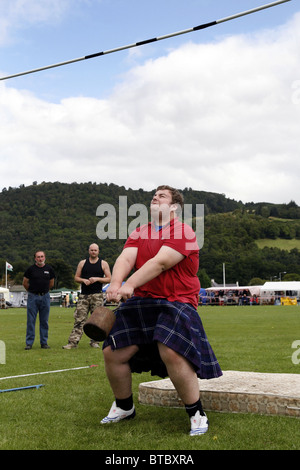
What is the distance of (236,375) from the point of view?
17.5ft

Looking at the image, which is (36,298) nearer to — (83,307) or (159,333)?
(83,307)

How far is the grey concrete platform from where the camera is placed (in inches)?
166

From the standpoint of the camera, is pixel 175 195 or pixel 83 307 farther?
pixel 83 307

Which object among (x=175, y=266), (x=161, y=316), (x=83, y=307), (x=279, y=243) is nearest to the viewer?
(x=161, y=316)

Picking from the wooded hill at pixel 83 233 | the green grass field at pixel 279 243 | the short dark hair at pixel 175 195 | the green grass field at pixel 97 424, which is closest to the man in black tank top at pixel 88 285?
the green grass field at pixel 97 424

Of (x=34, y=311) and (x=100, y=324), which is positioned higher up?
(x=100, y=324)

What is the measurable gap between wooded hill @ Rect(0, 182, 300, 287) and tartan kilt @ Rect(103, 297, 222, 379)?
8080 cm

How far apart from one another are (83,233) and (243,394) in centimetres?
9347

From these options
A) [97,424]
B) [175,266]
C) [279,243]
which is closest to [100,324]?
[175,266]

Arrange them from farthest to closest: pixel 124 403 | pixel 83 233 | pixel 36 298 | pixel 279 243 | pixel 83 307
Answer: pixel 279 243 → pixel 83 233 → pixel 36 298 → pixel 83 307 → pixel 124 403

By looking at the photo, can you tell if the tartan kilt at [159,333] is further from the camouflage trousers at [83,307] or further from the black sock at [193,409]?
the camouflage trousers at [83,307]

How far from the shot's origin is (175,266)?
13.8ft
